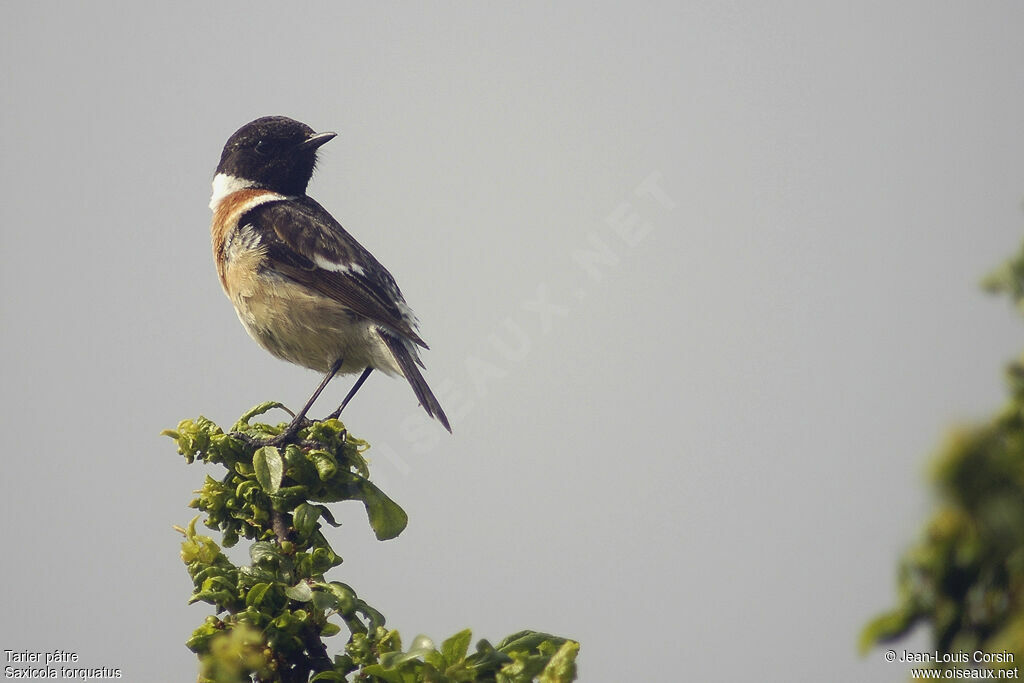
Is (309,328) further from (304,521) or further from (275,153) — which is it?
(304,521)

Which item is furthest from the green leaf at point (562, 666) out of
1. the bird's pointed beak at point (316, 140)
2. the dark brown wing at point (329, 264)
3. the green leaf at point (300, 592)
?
the bird's pointed beak at point (316, 140)

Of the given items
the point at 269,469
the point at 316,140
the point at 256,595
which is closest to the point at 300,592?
the point at 256,595

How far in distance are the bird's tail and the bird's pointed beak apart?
7.58ft

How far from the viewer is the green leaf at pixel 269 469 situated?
4.05 metres

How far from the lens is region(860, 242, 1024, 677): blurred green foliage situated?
1329 millimetres

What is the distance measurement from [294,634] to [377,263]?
5.04 m

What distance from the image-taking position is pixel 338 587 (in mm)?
3592

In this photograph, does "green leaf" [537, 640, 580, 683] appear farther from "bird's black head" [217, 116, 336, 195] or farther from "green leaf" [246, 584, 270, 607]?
"bird's black head" [217, 116, 336, 195]

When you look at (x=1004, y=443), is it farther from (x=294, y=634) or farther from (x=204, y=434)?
(x=204, y=434)

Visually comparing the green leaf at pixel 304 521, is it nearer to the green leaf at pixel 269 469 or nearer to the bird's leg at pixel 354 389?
the green leaf at pixel 269 469


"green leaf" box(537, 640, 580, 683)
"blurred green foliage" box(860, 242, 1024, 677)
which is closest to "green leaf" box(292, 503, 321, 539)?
"green leaf" box(537, 640, 580, 683)

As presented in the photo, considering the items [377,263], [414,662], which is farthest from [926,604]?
[377,263]

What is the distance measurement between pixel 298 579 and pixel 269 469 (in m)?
0.50

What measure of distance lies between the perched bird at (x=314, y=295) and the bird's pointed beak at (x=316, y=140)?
70 centimetres
